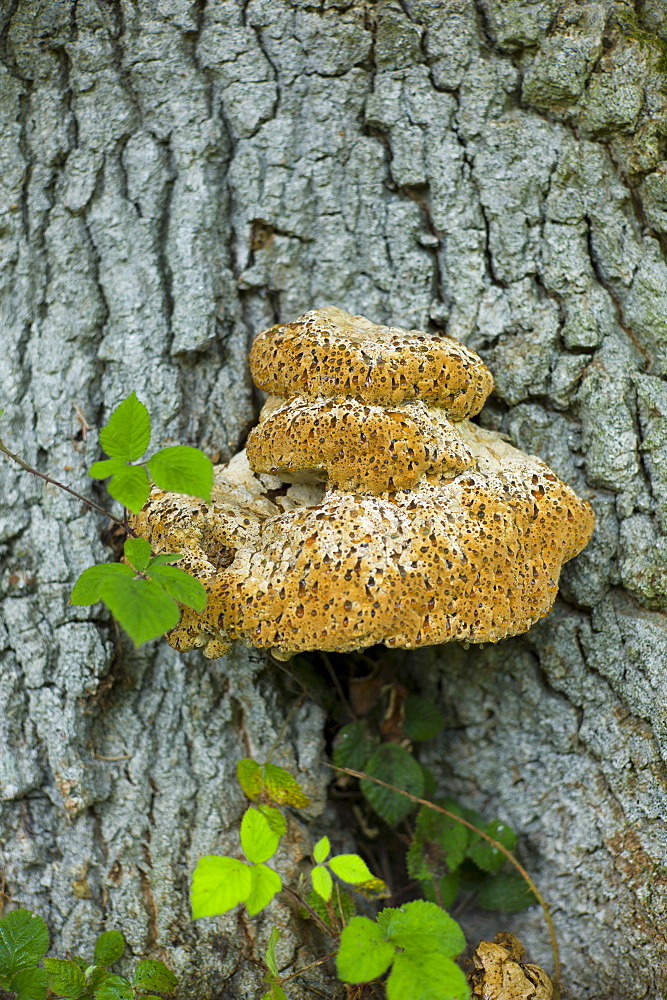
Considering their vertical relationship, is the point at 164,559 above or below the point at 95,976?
above

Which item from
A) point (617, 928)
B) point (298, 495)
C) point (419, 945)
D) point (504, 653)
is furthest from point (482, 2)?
point (617, 928)

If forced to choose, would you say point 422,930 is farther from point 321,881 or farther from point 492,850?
point 492,850

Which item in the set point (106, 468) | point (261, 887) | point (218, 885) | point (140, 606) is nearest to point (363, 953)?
point (261, 887)

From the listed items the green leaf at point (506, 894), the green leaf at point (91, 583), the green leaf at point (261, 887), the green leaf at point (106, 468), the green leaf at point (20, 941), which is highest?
the green leaf at point (106, 468)

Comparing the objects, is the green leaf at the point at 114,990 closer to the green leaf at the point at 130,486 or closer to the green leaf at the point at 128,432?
the green leaf at the point at 130,486

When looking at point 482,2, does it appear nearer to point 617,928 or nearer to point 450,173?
point 450,173

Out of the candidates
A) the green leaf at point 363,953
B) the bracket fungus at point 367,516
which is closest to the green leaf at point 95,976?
the green leaf at point 363,953
